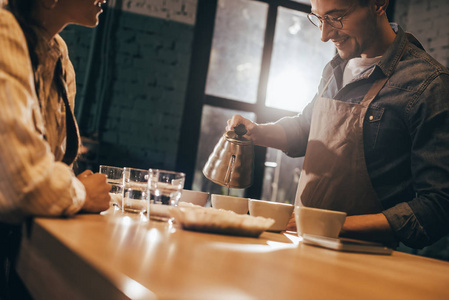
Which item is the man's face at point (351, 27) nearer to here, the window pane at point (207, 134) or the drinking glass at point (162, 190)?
the drinking glass at point (162, 190)

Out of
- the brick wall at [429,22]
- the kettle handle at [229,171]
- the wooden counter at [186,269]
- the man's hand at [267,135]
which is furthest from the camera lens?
the brick wall at [429,22]

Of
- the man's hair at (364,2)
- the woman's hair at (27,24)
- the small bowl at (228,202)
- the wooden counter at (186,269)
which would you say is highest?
the man's hair at (364,2)

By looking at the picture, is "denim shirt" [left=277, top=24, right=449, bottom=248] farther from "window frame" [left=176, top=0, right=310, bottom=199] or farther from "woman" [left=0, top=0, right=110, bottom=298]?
"window frame" [left=176, top=0, right=310, bottom=199]

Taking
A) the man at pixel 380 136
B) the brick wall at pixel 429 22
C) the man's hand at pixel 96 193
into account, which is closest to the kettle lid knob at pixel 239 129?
the man at pixel 380 136

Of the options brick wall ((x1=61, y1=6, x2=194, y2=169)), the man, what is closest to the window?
brick wall ((x1=61, y1=6, x2=194, y2=169))

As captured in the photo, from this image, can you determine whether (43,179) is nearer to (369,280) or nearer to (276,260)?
(276,260)

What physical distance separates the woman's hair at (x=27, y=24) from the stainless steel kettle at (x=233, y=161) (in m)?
0.66

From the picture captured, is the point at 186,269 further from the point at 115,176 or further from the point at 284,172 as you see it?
the point at 284,172

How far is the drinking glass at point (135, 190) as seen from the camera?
1097 mm

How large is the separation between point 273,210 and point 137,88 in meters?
2.60

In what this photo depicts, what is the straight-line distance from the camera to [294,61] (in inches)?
168

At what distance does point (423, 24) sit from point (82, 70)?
3.20 m

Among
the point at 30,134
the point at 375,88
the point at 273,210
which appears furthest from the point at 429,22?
the point at 30,134

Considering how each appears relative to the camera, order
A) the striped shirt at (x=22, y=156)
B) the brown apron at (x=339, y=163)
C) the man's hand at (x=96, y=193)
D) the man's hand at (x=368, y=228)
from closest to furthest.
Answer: the striped shirt at (x=22, y=156), the man's hand at (x=96, y=193), the man's hand at (x=368, y=228), the brown apron at (x=339, y=163)
